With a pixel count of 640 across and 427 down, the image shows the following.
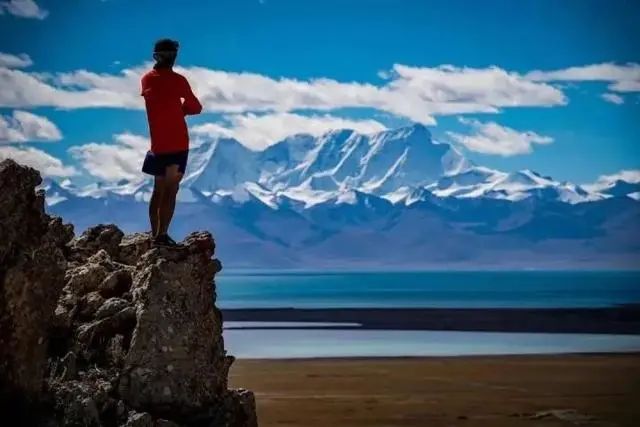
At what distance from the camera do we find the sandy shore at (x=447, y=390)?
73.9 feet

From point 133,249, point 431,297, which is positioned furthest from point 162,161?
point 431,297

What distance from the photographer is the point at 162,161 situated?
1030 cm

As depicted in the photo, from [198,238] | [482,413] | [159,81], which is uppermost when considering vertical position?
[159,81]

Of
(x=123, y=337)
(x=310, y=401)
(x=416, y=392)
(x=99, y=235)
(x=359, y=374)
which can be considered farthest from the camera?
(x=359, y=374)

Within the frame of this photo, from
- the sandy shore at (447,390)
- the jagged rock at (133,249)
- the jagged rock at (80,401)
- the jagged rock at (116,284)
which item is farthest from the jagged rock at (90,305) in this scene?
the sandy shore at (447,390)

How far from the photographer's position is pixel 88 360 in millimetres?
9461

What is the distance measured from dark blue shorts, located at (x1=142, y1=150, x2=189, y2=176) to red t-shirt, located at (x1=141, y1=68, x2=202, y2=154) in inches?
2.6

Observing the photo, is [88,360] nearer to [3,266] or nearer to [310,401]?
[3,266]

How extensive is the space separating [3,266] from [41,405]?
1045 mm

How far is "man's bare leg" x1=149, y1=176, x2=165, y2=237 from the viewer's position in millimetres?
10398

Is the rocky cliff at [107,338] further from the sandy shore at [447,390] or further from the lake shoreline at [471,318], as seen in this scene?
the lake shoreline at [471,318]

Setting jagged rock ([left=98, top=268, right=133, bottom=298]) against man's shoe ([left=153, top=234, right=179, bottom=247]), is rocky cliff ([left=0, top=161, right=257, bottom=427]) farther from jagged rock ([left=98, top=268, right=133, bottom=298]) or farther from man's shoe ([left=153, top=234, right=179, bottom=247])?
man's shoe ([left=153, top=234, right=179, bottom=247])

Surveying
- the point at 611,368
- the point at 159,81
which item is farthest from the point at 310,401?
the point at 159,81

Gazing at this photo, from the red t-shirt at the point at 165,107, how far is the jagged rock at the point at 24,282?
1.27 m
